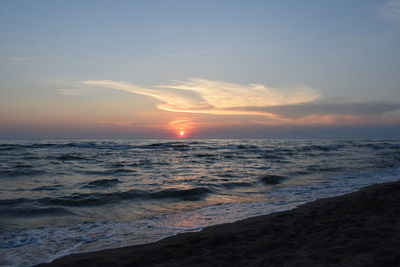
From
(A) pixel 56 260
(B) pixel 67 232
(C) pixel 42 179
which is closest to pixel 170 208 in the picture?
(B) pixel 67 232

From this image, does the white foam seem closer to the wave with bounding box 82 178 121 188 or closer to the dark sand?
the dark sand

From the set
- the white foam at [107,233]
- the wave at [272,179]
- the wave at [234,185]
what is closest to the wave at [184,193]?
the wave at [234,185]

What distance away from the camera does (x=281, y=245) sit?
4379 millimetres

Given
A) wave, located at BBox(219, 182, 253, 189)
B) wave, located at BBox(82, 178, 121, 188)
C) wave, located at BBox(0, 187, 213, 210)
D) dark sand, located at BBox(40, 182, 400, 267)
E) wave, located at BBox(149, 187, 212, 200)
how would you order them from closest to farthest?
dark sand, located at BBox(40, 182, 400, 267)
wave, located at BBox(0, 187, 213, 210)
wave, located at BBox(149, 187, 212, 200)
wave, located at BBox(82, 178, 121, 188)
wave, located at BBox(219, 182, 253, 189)

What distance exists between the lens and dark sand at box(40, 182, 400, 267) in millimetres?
3703

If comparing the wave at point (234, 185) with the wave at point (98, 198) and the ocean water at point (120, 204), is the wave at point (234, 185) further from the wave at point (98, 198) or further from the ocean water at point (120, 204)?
the wave at point (98, 198)

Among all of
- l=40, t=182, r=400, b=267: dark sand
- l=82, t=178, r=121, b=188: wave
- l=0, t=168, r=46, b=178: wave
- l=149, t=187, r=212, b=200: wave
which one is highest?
l=40, t=182, r=400, b=267: dark sand

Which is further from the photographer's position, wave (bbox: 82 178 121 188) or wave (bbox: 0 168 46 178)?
wave (bbox: 0 168 46 178)

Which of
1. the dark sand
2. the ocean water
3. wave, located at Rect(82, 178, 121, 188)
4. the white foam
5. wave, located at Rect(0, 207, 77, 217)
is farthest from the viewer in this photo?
wave, located at Rect(82, 178, 121, 188)

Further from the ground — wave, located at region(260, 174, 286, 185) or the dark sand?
the dark sand

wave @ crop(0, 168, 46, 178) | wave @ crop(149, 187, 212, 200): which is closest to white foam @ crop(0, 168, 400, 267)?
wave @ crop(149, 187, 212, 200)

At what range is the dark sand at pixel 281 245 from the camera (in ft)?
12.1

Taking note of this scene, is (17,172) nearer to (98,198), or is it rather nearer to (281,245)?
(98,198)

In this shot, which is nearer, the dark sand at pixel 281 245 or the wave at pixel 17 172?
the dark sand at pixel 281 245
